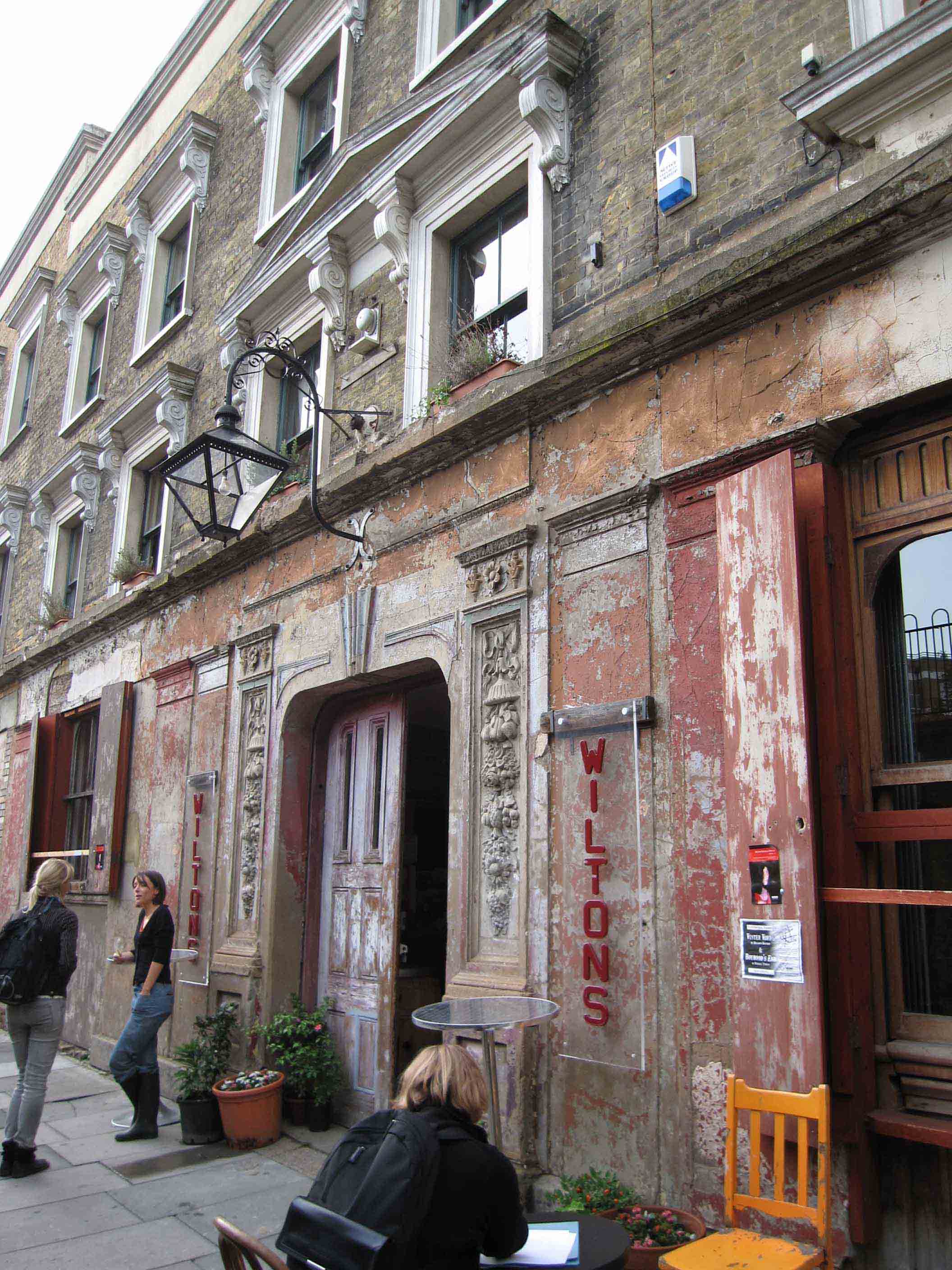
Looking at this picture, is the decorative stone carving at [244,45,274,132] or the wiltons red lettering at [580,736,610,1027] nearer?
the wiltons red lettering at [580,736,610,1027]

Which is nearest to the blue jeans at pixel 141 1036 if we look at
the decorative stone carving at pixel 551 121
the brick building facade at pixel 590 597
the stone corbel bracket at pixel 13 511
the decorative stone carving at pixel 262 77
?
the brick building facade at pixel 590 597

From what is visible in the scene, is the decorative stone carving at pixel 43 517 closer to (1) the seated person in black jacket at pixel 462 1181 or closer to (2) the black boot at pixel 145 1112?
(2) the black boot at pixel 145 1112

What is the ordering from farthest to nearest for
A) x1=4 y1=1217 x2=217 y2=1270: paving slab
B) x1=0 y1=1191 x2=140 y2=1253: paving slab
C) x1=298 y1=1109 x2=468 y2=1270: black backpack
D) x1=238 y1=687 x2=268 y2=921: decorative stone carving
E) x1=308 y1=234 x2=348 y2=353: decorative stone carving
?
x1=308 y1=234 x2=348 y2=353: decorative stone carving < x1=238 y1=687 x2=268 y2=921: decorative stone carving < x1=0 y1=1191 x2=140 y2=1253: paving slab < x1=4 y1=1217 x2=217 y2=1270: paving slab < x1=298 y1=1109 x2=468 y2=1270: black backpack

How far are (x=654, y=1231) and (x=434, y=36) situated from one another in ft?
27.4

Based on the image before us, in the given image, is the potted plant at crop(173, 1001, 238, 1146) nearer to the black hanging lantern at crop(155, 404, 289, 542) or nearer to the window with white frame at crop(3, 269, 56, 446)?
the black hanging lantern at crop(155, 404, 289, 542)

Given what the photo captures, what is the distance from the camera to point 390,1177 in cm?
275

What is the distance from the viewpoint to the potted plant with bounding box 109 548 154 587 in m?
11.7

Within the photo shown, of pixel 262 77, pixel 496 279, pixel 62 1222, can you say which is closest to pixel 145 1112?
pixel 62 1222

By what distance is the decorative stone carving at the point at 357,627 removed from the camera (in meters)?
7.45

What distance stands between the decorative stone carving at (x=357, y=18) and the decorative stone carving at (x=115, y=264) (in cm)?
575

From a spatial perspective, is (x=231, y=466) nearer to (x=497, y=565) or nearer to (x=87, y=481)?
(x=497, y=565)

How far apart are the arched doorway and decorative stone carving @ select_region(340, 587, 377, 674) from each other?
435 millimetres

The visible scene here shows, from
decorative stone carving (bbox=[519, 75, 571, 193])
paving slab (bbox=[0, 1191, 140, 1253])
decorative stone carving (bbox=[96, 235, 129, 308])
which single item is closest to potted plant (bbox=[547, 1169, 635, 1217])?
paving slab (bbox=[0, 1191, 140, 1253])

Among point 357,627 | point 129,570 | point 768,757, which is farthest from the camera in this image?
point 129,570
